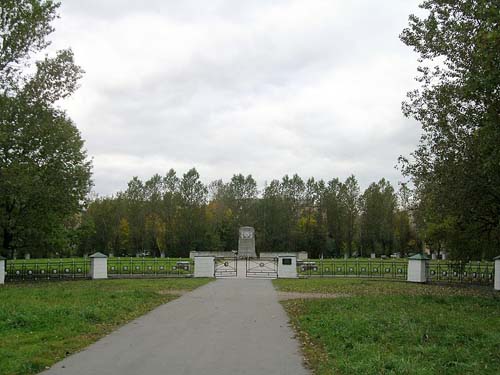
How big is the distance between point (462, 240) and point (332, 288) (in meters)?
8.22

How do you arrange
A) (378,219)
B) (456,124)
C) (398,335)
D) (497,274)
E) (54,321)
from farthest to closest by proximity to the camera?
(378,219), (497,274), (456,124), (54,321), (398,335)

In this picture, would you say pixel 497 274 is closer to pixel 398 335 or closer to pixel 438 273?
pixel 438 273

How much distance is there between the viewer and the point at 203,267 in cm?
2878

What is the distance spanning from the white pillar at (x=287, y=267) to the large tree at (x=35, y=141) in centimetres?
1131

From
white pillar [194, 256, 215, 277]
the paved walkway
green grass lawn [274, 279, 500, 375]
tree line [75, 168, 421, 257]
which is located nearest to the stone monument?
tree line [75, 168, 421, 257]

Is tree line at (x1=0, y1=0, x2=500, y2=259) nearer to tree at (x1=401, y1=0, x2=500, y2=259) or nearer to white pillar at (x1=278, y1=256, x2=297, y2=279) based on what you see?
tree at (x1=401, y1=0, x2=500, y2=259)

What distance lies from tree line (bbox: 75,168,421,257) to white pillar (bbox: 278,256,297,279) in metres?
39.4

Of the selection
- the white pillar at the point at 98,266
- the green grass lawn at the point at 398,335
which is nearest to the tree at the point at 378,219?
the white pillar at the point at 98,266

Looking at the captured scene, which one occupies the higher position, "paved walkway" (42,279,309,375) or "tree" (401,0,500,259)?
"tree" (401,0,500,259)

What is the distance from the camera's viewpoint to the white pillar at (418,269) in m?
26.6

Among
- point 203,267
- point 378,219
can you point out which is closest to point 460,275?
point 203,267

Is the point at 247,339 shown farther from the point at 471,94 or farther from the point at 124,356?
the point at 471,94

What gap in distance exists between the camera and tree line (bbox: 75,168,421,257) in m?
70.2

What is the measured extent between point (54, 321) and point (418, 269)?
19.9m
